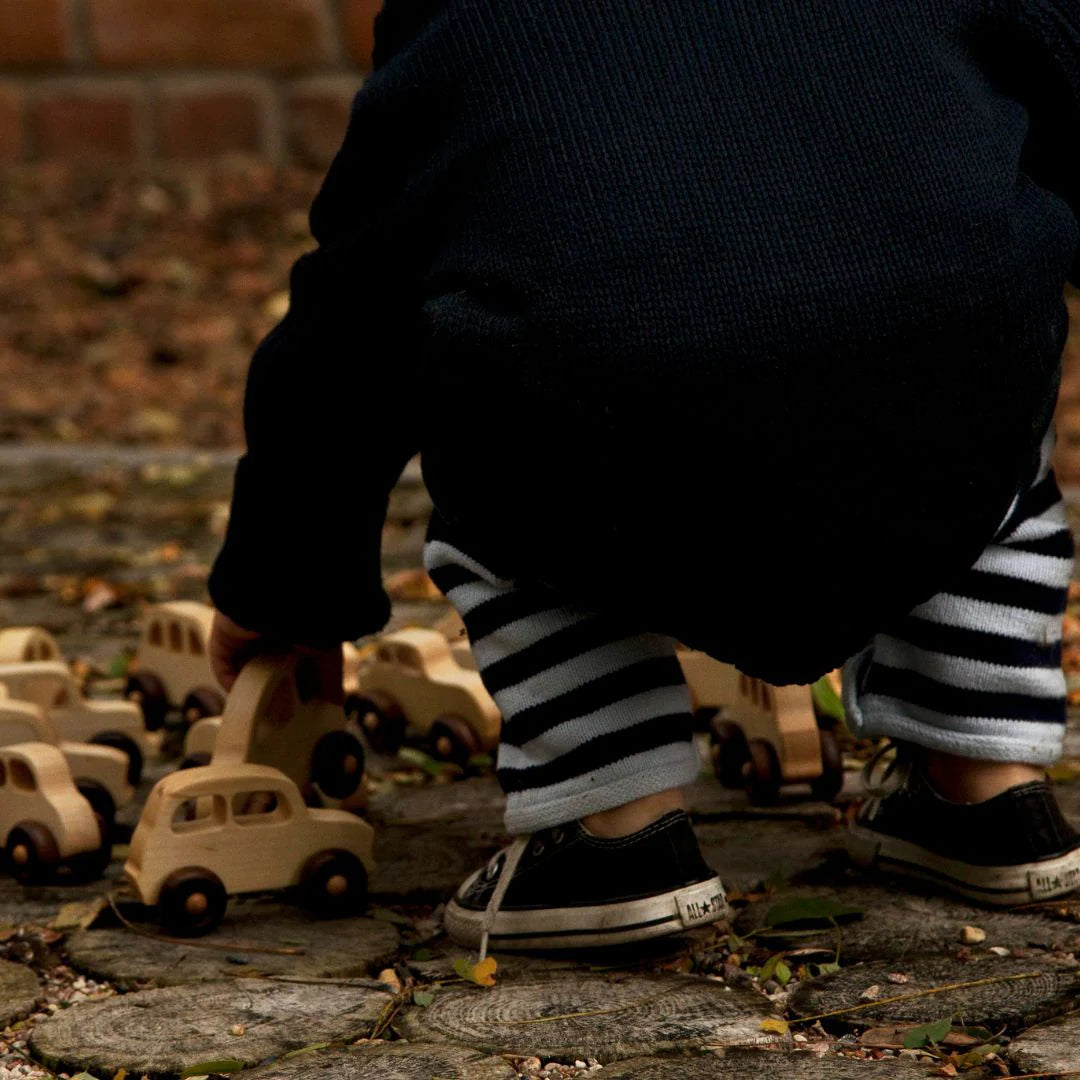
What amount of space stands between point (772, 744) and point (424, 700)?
543 millimetres

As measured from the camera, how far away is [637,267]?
1.50 m

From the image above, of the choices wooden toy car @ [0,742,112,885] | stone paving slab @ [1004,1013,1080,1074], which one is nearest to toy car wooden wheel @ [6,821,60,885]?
wooden toy car @ [0,742,112,885]

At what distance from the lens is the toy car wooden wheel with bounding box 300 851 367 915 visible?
185 centimetres

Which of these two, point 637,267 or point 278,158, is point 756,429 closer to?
point 637,267

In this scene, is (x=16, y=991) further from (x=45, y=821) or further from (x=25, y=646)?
(x=25, y=646)

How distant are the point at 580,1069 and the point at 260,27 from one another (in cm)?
556

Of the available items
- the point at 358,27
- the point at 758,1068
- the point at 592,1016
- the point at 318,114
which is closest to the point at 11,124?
the point at 318,114

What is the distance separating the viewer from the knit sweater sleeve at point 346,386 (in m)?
1.67

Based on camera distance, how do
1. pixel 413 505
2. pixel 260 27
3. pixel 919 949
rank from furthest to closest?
pixel 260 27 → pixel 413 505 → pixel 919 949

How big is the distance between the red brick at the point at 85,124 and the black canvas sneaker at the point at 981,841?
17.9 ft

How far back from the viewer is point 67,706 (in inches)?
95.2

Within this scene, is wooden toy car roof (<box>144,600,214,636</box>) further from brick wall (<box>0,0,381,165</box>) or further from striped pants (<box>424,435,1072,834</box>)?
brick wall (<box>0,0,381,165</box>)

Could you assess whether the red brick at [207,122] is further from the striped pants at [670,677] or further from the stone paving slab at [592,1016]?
the stone paving slab at [592,1016]

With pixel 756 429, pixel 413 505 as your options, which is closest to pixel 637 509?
pixel 756 429
